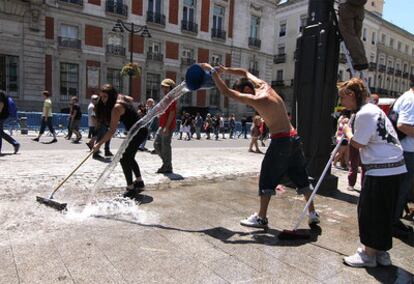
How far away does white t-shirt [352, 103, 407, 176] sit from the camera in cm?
306

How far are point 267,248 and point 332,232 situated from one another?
0.96 metres

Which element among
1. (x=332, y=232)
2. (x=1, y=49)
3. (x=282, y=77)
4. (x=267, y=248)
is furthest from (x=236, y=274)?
(x=282, y=77)

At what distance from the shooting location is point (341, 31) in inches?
222

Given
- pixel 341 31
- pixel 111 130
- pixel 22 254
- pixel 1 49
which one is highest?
pixel 1 49

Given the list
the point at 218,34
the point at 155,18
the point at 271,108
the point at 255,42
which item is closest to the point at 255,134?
the point at 271,108

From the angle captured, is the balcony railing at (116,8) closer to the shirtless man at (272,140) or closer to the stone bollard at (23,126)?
the stone bollard at (23,126)

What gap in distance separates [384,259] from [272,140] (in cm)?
151

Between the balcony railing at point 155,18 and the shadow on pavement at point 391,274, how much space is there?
2954 cm

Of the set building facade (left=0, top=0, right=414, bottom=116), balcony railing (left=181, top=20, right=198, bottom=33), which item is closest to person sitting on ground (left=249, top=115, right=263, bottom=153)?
building facade (left=0, top=0, right=414, bottom=116)

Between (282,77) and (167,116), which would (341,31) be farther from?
(282,77)

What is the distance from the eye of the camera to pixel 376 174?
311 centimetres

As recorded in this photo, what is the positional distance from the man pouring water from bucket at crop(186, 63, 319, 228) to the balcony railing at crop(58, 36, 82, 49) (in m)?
24.7

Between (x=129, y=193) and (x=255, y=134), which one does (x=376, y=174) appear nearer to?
(x=129, y=193)

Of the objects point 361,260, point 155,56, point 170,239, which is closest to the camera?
point 361,260
